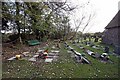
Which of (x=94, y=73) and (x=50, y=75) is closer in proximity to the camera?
(x=50, y=75)

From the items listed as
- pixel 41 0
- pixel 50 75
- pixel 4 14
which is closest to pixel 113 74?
pixel 50 75

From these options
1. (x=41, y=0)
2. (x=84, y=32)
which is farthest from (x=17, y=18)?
(x=84, y=32)

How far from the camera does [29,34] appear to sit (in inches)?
803

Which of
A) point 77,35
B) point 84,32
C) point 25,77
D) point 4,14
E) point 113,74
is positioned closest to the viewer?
point 25,77

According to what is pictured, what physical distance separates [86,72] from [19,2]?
10525 mm

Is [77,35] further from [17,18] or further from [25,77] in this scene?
[25,77]

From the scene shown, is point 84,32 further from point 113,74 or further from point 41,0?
point 113,74

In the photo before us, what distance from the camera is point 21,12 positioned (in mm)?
14797

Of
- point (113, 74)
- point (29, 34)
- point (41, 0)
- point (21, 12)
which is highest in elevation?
point (41, 0)

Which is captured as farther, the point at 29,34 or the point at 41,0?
the point at 29,34

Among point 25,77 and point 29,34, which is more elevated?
point 29,34

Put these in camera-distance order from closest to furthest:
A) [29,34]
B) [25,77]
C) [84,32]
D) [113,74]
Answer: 1. [25,77]
2. [113,74]
3. [29,34]
4. [84,32]

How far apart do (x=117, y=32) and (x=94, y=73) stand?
17.1 metres

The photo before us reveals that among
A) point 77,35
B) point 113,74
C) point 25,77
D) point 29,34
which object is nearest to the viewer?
point 25,77
